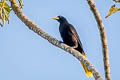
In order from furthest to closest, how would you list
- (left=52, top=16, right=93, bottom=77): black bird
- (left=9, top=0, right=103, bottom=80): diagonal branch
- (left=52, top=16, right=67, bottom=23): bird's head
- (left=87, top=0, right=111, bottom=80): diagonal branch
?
(left=52, top=16, right=67, bottom=23): bird's head → (left=52, top=16, right=93, bottom=77): black bird → (left=9, top=0, right=103, bottom=80): diagonal branch → (left=87, top=0, right=111, bottom=80): diagonal branch

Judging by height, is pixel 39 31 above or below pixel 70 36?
above

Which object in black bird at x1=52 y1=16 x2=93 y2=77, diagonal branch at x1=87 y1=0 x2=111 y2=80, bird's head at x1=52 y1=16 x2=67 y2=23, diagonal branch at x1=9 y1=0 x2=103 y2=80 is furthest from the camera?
bird's head at x1=52 y1=16 x2=67 y2=23

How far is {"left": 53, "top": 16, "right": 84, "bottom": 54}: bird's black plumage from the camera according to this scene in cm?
538

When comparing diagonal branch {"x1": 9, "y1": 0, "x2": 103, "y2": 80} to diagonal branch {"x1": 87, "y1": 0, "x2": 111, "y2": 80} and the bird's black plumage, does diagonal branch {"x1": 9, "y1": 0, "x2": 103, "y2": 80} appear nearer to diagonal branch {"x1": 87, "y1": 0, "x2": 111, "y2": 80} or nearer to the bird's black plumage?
diagonal branch {"x1": 87, "y1": 0, "x2": 111, "y2": 80}

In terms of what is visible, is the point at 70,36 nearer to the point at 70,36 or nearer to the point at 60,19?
the point at 70,36

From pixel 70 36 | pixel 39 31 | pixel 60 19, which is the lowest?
pixel 70 36

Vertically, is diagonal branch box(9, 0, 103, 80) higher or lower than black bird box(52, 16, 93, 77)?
higher

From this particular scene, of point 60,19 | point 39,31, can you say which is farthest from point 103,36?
point 60,19

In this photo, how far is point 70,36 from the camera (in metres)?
5.56

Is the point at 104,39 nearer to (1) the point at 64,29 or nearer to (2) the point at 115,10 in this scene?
(2) the point at 115,10

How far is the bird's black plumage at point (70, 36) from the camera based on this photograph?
538cm

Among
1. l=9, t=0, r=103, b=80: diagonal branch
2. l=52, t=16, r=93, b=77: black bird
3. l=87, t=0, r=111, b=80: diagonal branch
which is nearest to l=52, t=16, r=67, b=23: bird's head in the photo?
l=52, t=16, r=93, b=77: black bird

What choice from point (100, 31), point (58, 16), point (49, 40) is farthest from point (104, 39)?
point (58, 16)

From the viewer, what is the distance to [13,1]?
390cm
